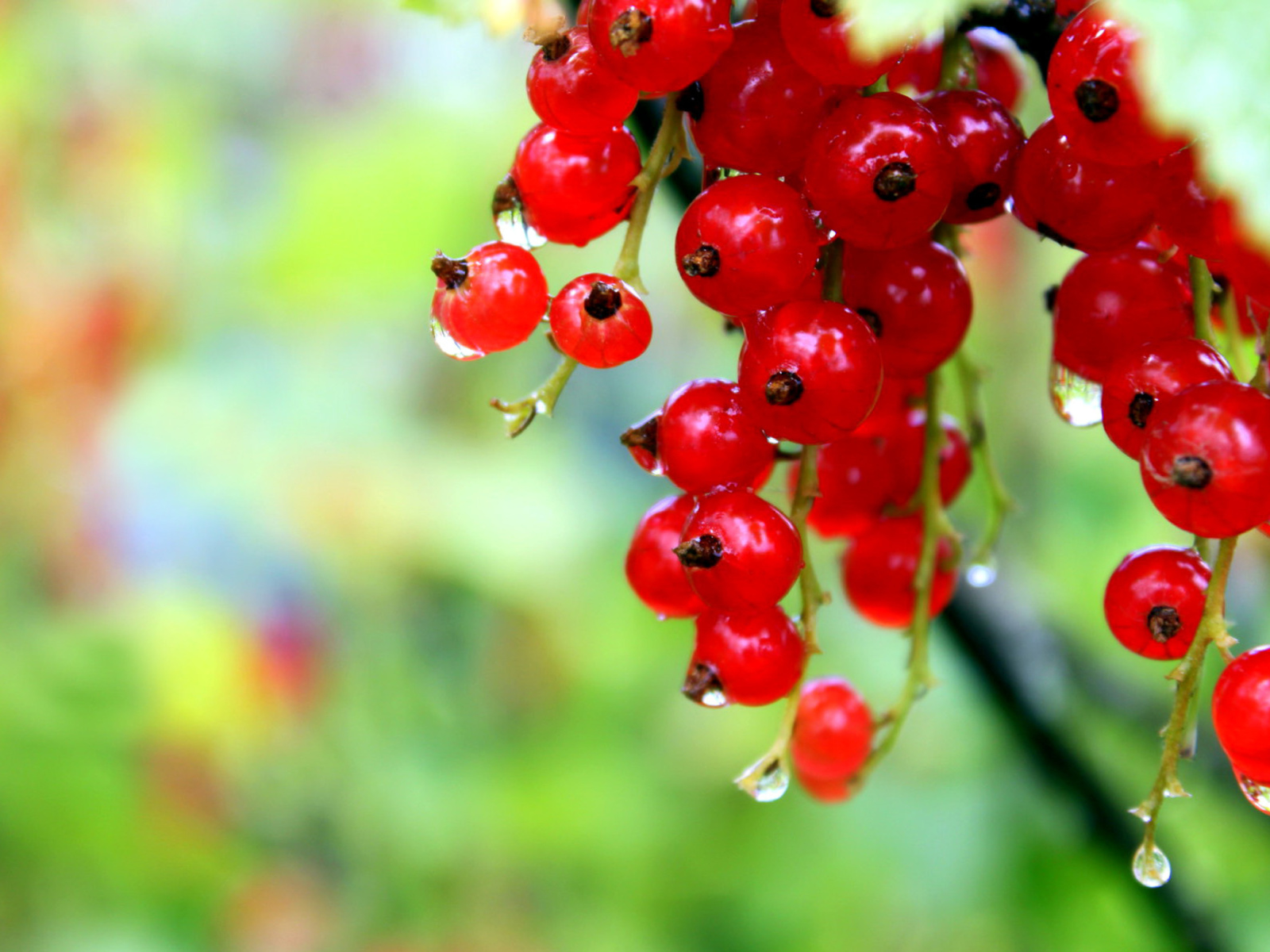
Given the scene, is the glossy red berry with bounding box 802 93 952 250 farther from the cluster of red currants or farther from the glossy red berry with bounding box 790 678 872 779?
the glossy red berry with bounding box 790 678 872 779

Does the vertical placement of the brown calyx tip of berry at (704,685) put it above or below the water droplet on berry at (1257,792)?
below

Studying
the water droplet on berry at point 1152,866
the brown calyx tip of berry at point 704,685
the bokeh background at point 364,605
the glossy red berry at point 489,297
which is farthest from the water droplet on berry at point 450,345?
the bokeh background at point 364,605

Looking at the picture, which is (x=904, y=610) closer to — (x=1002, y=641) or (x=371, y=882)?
(x=1002, y=641)

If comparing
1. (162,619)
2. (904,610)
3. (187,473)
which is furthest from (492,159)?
(904,610)

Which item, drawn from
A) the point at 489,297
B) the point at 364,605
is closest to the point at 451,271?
the point at 489,297

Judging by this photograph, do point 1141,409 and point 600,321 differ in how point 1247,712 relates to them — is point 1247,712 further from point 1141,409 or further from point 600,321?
point 600,321

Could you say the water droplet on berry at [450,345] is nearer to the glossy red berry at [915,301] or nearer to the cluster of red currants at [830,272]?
the cluster of red currants at [830,272]
